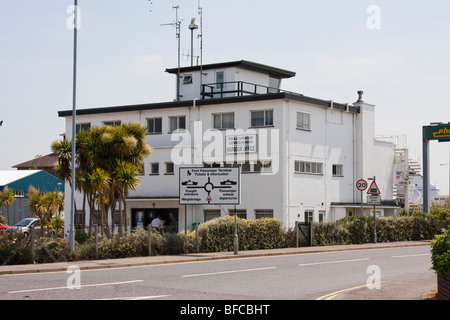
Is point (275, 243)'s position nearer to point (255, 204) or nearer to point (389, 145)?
point (255, 204)

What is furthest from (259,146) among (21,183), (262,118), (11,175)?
(11,175)

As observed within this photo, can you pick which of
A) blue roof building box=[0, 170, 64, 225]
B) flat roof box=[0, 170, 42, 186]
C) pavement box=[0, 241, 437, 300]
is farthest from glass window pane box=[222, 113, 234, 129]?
flat roof box=[0, 170, 42, 186]

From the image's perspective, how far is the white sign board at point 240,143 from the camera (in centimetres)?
4141

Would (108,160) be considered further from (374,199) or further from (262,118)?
(374,199)

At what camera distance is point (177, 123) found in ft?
146

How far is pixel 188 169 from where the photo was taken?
2762 centimetres

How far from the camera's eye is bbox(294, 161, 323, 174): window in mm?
41500

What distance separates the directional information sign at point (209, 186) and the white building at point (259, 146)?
12204mm

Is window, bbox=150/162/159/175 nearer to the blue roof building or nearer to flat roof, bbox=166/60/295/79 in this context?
flat roof, bbox=166/60/295/79

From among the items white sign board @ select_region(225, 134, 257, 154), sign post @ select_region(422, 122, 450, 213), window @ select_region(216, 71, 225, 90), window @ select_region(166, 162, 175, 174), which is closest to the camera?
sign post @ select_region(422, 122, 450, 213)

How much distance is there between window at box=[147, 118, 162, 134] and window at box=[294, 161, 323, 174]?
9786mm

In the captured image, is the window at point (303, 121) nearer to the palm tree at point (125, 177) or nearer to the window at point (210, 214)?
the window at point (210, 214)
